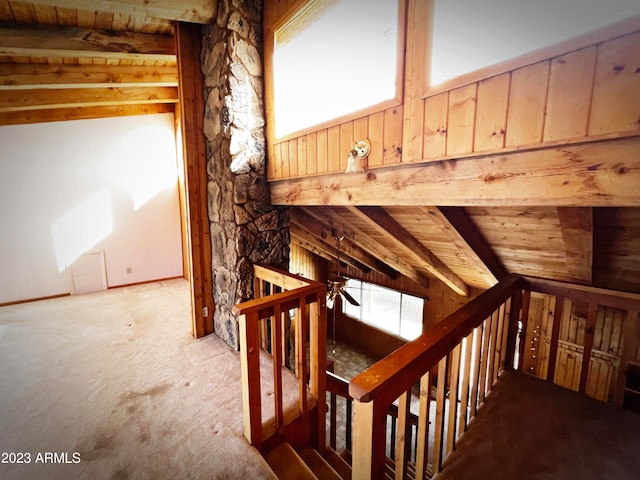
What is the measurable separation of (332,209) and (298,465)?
Answer: 8.61 feet

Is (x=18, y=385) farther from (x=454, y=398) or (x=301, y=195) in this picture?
(x=454, y=398)

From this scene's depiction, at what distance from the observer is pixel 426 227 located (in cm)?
293

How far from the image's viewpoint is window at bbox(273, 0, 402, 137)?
1750 millimetres

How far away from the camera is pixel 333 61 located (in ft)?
6.86

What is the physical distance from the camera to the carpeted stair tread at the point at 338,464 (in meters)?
2.28

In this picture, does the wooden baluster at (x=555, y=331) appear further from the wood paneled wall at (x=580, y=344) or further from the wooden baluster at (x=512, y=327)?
the wood paneled wall at (x=580, y=344)

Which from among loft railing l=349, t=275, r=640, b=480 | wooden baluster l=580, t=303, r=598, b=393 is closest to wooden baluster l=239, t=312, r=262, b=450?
loft railing l=349, t=275, r=640, b=480

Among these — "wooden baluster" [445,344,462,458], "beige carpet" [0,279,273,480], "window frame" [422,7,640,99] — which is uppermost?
"window frame" [422,7,640,99]

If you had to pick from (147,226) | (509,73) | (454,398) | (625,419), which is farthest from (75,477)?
(147,226)

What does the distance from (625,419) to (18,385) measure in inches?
174

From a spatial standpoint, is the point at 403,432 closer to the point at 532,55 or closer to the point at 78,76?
the point at 532,55

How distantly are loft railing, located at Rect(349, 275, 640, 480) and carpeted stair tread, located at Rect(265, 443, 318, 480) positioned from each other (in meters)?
0.62

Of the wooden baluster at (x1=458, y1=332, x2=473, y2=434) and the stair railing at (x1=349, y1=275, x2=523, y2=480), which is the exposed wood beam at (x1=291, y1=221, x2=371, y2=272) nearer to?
Result: the stair railing at (x1=349, y1=275, x2=523, y2=480)

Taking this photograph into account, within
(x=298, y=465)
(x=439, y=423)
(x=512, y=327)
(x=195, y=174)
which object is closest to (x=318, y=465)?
(x=298, y=465)
